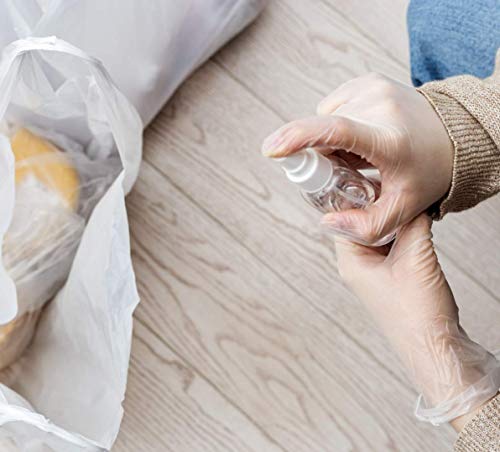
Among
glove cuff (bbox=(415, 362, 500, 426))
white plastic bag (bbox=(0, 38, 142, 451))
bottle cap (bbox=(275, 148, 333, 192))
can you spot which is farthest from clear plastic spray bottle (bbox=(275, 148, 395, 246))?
white plastic bag (bbox=(0, 38, 142, 451))

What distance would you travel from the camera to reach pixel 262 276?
866 millimetres

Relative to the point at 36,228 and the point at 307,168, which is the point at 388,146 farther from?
the point at 36,228

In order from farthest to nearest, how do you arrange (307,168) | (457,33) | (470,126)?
(457,33), (470,126), (307,168)

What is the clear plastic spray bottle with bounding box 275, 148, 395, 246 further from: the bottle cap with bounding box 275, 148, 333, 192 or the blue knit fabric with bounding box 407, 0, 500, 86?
the blue knit fabric with bounding box 407, 0, 500, 86

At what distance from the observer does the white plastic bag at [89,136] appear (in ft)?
2.21

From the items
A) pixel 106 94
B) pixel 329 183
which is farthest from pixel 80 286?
pixel 329 183

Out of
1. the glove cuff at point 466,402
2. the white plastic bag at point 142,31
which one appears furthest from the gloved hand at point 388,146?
the white plastic bag at point 142,31

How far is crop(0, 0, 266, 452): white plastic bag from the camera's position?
674 mm

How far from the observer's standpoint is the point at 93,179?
0.82 m

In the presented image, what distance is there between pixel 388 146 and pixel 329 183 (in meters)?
0.06

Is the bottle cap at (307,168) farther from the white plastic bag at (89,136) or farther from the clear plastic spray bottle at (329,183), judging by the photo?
the white plastic bag at (89,136)

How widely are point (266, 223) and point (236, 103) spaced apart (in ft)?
0.46

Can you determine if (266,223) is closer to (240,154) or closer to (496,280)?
(240,154)

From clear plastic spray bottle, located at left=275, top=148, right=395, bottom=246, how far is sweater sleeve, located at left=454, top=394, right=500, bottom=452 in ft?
0.45
